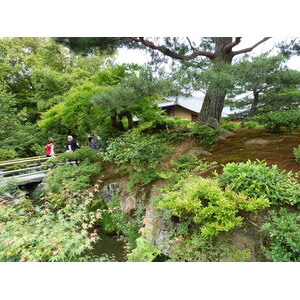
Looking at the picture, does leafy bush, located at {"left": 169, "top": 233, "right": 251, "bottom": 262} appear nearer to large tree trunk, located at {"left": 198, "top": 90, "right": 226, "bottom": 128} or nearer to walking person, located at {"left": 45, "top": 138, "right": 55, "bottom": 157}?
large tree trunk, located at {"left": 198, "top": 90, "right": 226, "bottom": 128}

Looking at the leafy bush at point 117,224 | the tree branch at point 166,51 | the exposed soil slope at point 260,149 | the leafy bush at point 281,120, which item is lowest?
the leafy bush at point 117,224

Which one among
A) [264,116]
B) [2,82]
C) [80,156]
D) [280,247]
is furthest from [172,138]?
[2,82]

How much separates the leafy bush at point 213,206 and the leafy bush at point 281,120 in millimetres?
3115

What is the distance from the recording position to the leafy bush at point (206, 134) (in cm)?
427

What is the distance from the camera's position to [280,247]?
68.1 inches

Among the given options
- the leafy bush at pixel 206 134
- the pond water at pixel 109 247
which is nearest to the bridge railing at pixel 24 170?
the pond water at pixel 109 247

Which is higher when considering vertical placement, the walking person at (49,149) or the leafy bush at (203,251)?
the walking person at (49,149)

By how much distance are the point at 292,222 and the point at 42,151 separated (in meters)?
5.97

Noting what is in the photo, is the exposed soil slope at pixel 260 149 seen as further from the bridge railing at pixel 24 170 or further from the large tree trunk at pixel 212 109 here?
the bridge railing at pixel 24 170

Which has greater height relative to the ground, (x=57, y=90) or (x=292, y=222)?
(x=57, y=90)

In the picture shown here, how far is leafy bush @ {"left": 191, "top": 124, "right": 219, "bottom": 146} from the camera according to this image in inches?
168

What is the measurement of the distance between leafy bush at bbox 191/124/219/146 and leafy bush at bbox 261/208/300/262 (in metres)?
2.56

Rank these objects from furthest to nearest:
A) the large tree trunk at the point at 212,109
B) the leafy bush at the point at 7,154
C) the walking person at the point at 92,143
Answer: the walking person at the point at 92,143
the large tree trunk at the point at 212,109
the leafy bush at the point at 7,154

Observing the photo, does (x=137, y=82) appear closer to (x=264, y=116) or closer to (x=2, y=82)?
(x=264, y=116)
